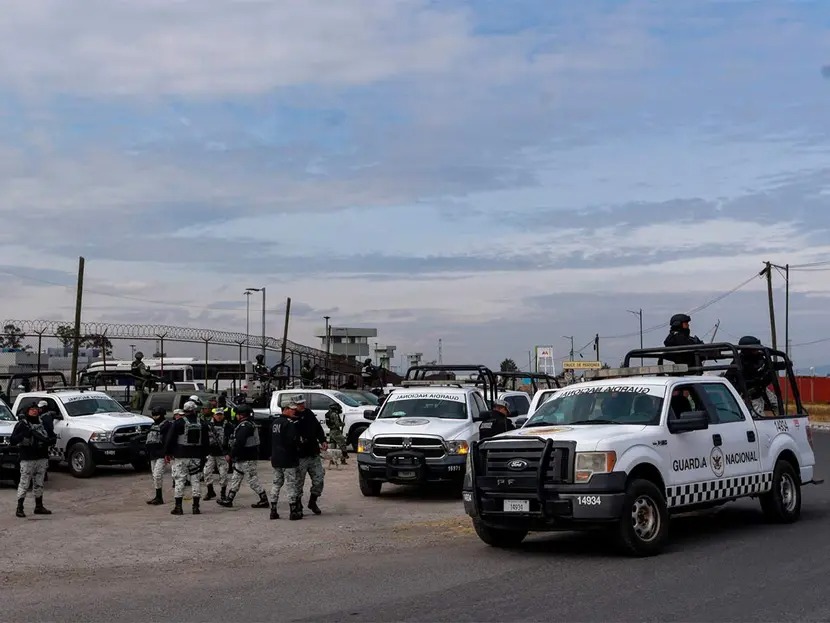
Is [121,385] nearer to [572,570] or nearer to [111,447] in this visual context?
[111,447]

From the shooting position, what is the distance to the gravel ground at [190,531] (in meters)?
11.3

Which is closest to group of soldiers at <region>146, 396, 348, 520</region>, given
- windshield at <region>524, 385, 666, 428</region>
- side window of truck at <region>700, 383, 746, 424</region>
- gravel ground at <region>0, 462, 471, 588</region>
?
gravel ground at <region>0, 462, 471, 588</region>

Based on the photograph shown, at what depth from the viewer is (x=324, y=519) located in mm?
14711

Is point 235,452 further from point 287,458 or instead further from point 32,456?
point 32,456

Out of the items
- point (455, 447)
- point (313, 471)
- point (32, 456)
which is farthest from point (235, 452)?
point (455, 447)

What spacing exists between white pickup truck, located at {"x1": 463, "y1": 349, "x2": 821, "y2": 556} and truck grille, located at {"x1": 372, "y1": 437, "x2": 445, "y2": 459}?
15.7 ft

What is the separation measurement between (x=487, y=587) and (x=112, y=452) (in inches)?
557

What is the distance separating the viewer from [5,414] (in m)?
20.7

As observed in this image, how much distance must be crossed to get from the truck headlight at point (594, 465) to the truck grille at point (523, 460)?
0.11 m

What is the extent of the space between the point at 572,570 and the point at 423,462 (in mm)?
7215

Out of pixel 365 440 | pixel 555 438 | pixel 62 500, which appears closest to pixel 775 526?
pixel 555 438

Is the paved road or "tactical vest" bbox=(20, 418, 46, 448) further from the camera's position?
"tactical vest" bbox=(20, 418, 46, 448)

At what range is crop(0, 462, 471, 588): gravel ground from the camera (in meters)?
11.3

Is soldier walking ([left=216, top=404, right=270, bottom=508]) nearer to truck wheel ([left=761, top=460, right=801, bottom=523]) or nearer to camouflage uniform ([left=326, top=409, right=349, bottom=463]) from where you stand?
camouflage uniform ([left=326, top=409, right=349, bottom=463])
